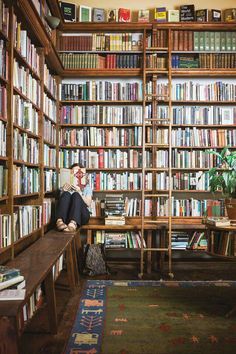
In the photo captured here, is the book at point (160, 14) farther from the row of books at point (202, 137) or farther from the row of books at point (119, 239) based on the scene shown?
the row of books at point (119, 239)

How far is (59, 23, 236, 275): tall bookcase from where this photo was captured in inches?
186

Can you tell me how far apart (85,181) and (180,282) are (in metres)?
1.50

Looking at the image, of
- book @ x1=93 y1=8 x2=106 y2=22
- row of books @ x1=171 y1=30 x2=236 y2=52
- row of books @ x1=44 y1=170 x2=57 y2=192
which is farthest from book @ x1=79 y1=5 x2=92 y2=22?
row of books @ x1=44 y1=170 x2=57 y2=192

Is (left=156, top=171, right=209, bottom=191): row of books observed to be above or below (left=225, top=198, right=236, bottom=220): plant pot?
above

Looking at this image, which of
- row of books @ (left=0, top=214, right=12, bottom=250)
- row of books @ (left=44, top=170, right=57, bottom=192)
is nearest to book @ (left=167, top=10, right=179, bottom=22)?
row of books @ (left=44, top=170, right=57, bottom=192)

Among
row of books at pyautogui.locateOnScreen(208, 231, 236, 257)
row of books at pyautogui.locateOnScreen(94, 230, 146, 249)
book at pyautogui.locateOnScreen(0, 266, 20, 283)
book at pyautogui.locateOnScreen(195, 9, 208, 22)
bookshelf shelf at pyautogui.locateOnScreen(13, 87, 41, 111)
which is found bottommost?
row of books at pyautogui.locateOnScreen(94, 230, 146, 249)

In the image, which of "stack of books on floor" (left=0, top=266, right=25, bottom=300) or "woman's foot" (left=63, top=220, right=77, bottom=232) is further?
"woman's foot" (left=63, top=220, right=77, bottom=232)

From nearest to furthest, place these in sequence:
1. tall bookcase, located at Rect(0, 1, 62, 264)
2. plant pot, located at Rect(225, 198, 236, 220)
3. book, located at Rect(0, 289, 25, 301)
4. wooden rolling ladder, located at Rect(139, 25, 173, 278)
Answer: book, located at Rect(0, 289, 25, 301) < tall bookcase, located at Rect(0, 1, 62, 264) < plant pot, located at Rect(225, 198, 236, 220) < wooden rolling ladder, located at Rect(139, 25, 173, 278)

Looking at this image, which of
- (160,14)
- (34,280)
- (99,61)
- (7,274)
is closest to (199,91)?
(160,14)

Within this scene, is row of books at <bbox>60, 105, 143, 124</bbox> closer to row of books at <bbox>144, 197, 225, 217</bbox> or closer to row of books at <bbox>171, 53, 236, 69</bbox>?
row of books at <bbox>171, 53, 236, 69</bbox>

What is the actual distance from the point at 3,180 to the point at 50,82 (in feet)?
6.57

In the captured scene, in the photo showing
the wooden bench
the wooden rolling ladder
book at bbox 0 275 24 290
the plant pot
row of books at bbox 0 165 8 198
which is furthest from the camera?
the wooden rolling ladder

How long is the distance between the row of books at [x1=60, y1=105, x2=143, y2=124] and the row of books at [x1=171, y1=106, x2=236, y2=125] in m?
0.46

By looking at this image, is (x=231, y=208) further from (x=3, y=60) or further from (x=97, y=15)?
(x=97, y=15)
